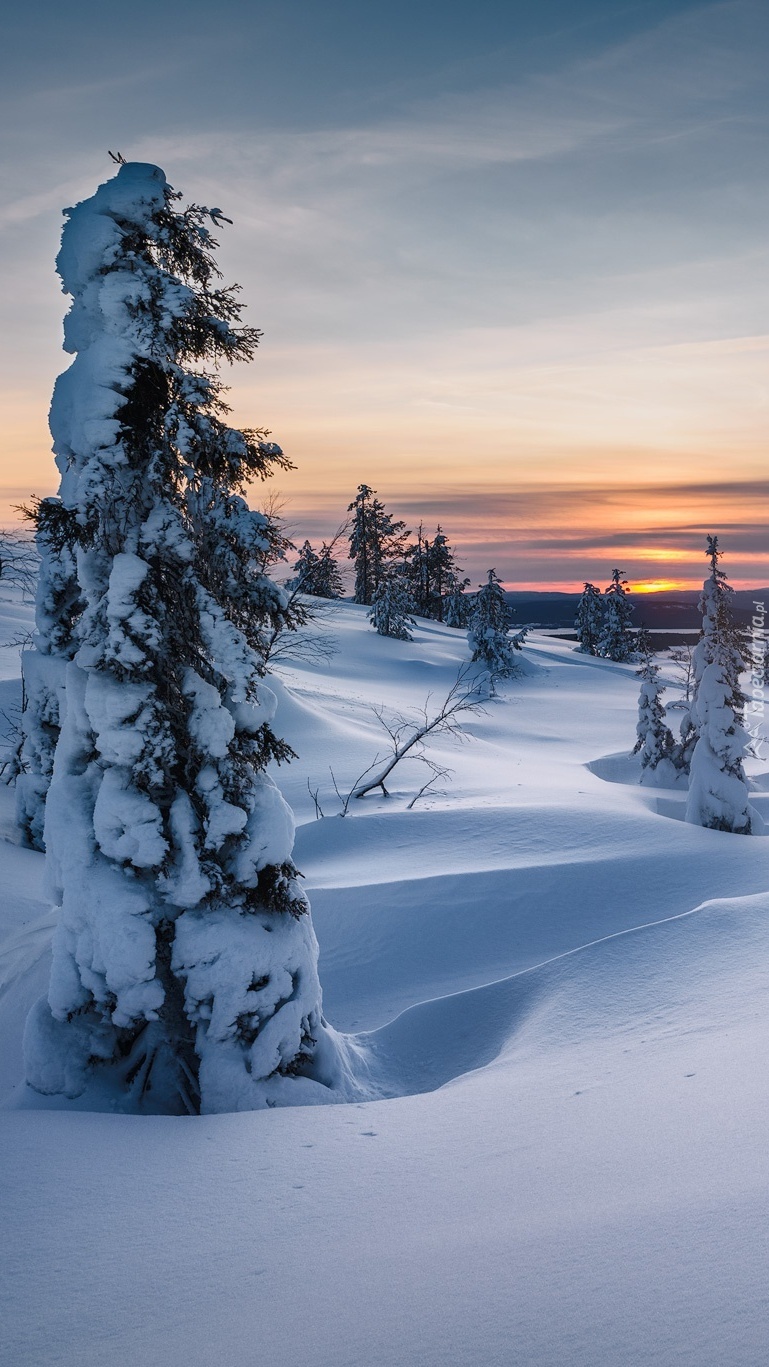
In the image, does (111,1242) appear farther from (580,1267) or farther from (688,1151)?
(688,1151)

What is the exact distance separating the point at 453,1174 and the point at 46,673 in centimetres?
1231

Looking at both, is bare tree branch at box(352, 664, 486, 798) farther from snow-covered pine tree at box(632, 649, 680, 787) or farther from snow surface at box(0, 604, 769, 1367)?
snow surface at box(0, 604, 769, 1367)

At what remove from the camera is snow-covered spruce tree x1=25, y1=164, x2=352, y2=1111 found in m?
6.24

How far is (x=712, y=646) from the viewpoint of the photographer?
22.2m

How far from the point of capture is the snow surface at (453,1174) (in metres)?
2.57

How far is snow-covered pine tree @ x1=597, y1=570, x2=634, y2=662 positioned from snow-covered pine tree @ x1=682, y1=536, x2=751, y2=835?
50.8 metres

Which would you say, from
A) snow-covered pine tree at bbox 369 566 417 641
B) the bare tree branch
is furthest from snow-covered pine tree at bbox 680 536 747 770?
snow-covered pine tree at bbox 369 566 417 641

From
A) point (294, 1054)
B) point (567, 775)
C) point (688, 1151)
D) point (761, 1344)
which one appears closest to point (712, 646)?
point (567, 775)

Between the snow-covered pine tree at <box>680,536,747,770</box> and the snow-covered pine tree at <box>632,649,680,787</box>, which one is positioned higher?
the snow-covered pine tree at <box>680,536,747,770</box>

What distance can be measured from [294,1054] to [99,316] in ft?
19.9

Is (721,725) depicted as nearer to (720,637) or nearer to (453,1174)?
(720,637)

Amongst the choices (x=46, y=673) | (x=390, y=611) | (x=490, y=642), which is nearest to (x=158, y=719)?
(x=46, y=673)

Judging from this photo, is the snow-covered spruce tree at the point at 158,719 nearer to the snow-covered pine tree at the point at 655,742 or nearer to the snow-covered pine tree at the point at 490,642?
the snow-covered pine tree at the point at 655,742

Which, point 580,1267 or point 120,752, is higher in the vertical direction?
point 120,752
